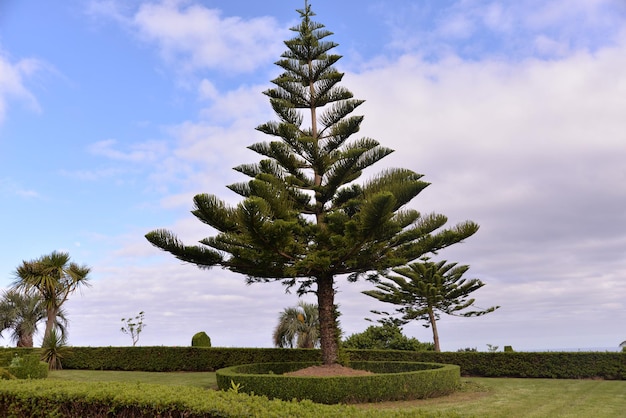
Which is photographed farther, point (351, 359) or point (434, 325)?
point (434, 325)

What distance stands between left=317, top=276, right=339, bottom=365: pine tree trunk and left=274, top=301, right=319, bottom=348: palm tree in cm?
1154

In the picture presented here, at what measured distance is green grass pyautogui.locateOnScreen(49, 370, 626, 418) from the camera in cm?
920

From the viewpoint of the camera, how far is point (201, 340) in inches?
774

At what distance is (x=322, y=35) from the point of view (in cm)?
1588

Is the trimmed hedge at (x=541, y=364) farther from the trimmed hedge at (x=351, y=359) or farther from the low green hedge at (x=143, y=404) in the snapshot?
the low green hedge at (x=143, y=404)

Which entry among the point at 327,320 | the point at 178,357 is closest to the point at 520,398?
the point at 327,320

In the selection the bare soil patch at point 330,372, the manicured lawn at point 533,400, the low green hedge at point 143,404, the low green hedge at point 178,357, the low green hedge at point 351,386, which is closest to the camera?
the low green hedge at point 143,404

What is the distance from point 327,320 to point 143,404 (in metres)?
8.30

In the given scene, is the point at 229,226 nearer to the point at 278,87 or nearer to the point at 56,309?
the point at 278,87

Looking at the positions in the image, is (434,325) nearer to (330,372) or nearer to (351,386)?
(330,372)

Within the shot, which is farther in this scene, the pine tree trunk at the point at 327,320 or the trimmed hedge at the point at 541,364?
the trimmed hedge at the point at 541,364

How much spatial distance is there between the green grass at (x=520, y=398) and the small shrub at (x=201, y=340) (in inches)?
131

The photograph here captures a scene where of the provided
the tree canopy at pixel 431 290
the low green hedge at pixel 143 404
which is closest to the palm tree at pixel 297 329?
the tree canopy at pixel 431 290

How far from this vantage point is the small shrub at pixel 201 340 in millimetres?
19547
